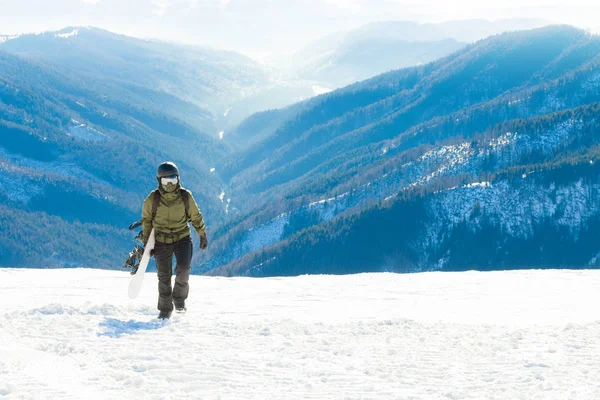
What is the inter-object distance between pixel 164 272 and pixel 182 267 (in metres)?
0.39

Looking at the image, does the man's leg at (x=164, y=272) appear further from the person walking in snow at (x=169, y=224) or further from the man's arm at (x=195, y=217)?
the man's arm at (x=195, y=217)

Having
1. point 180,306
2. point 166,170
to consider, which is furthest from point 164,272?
point 166,170

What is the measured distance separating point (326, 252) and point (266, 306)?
14433cm

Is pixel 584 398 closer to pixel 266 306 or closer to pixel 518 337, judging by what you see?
pixel 518 337

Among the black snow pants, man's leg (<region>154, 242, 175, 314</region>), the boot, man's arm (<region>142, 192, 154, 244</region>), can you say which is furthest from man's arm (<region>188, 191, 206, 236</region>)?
the boot

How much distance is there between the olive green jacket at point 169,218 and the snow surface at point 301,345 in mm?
1817

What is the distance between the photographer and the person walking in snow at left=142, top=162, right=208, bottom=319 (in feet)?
43.7

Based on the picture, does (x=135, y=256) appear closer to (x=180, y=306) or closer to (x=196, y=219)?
(x=180, y=306)

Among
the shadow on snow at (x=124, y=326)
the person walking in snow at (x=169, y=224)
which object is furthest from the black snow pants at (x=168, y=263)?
the shadow on snow at (x=124, y=326)

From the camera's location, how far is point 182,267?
551 inches

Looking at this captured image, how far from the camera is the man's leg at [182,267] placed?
1394cm

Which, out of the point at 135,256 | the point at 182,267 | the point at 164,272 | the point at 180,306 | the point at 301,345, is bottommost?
the point at 301,345

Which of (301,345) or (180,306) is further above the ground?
(180,306)

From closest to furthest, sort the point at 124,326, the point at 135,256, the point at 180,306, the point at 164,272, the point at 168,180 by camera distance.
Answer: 1. the point at 124,326
2. the point at 168,180
3. the point at 164,272
4. the point at 180,306
5. the point at 135,256
